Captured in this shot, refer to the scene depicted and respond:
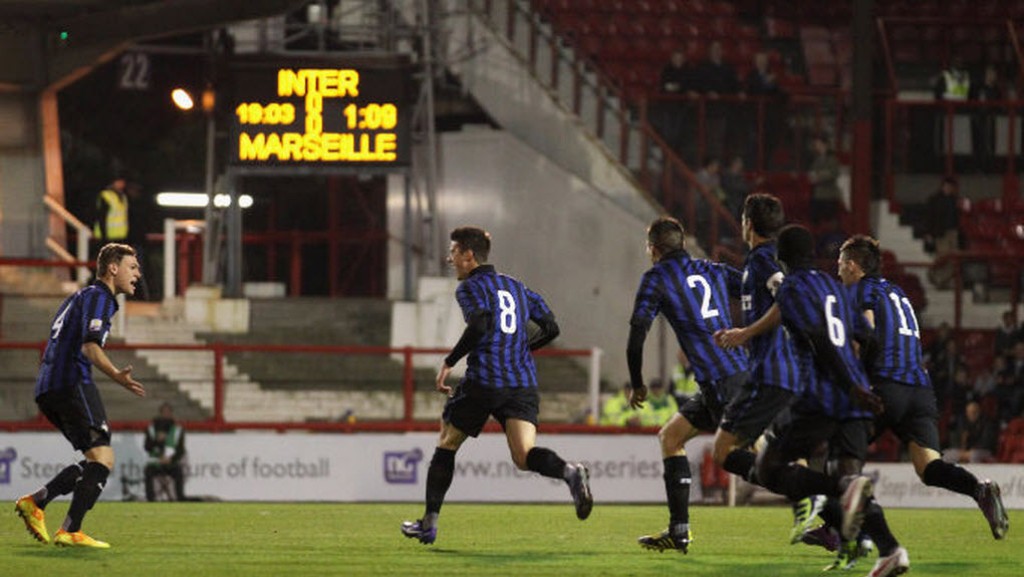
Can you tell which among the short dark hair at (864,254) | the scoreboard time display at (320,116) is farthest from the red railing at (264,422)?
the short dark hair at (864,254)

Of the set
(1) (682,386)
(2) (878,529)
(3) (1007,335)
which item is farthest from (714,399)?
(3) (1007,335)

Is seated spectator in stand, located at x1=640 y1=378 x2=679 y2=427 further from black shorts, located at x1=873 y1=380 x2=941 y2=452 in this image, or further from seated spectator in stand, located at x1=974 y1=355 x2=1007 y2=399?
black shorts, located at x1=873 y1=380 x2=941 y2=452

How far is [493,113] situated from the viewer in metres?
27.7

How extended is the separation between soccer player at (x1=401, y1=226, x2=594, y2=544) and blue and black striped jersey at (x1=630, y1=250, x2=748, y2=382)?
0.80 meters

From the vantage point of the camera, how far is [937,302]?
85.7ft

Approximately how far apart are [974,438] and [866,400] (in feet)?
39.5

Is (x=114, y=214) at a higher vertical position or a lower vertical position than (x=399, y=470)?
higher

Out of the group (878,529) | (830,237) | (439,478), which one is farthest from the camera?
(830,237)

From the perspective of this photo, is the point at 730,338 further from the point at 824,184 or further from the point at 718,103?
the point at 718,103

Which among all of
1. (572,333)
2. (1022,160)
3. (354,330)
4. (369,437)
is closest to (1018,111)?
(1022,160)

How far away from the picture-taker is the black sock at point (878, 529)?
33.3 feet

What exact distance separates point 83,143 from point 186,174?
5.53ft

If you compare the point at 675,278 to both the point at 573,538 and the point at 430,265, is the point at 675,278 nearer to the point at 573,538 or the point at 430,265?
the point at 573,538

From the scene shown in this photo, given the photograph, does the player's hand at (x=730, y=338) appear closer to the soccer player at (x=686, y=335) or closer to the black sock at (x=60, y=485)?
the soccer player at (x=686, y=335)
